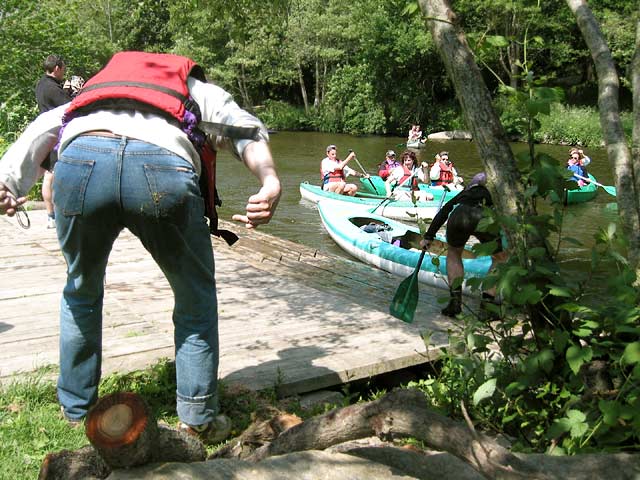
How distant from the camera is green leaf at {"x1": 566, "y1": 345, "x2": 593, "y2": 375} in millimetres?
2836

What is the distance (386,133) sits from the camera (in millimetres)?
38562

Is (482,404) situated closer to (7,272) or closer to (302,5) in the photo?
(7,272)

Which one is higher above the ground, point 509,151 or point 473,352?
point 509,151

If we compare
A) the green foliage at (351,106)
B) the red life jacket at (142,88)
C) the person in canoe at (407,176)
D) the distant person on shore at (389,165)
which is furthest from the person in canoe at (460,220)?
the green foliage at (351,106)

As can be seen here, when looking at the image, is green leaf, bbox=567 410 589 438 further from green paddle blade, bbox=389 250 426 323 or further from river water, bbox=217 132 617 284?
green paddle blade, bbox=389 250 426 323

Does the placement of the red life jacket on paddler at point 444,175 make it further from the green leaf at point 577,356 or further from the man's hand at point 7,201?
the man's hand at point 7,201

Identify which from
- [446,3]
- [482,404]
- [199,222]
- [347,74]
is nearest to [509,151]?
[446,3]

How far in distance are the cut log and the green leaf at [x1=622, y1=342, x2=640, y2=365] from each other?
1681mm

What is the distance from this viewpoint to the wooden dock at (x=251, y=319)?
3.98 m

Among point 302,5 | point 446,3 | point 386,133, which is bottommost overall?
point 386,133

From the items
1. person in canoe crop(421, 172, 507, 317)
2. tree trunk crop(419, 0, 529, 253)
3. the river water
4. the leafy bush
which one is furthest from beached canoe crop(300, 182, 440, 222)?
the leafy bush

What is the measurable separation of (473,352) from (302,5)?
124ft

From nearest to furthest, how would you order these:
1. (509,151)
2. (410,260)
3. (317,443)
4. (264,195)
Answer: (317,443)
(264,195)
(509,151)
(410,260)

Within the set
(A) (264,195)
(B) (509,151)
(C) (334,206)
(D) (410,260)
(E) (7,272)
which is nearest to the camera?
(A) (264,195)
